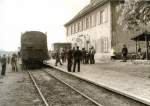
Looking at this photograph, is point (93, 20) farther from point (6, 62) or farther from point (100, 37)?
point (6, 62)

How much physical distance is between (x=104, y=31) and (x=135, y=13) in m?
Result: 21.4

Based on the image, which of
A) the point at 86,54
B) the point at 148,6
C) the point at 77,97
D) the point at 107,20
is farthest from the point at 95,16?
the point at 77,97

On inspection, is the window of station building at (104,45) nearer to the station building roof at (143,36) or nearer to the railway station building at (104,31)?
the railway station building at (104,31)

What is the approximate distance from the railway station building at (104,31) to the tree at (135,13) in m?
13.9

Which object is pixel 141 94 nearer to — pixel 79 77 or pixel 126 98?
pixel 126 98

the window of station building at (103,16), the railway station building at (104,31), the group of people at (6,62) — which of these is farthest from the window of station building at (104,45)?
the group of people at (6,62)

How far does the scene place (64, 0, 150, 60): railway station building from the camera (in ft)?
128

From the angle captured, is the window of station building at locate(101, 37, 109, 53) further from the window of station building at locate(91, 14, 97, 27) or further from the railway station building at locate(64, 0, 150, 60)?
the window of station building at locate(91, 14, 97, 27)

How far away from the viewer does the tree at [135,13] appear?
18.8m

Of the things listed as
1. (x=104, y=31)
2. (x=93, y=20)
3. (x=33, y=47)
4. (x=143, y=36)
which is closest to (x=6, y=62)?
(x=33, y=47)

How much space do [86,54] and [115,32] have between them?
19.7ft

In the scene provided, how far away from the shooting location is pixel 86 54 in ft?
114

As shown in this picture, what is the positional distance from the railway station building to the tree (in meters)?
13.9

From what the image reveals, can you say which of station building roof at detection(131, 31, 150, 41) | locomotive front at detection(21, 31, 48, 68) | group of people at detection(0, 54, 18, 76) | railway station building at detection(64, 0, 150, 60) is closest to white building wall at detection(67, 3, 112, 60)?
railway station building at detection(64, 0, 150, 60)
